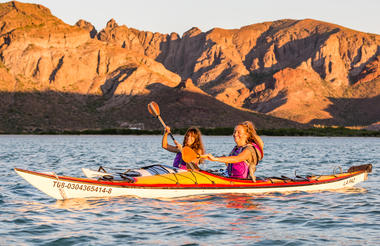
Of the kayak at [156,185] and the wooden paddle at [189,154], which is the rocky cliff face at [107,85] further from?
the wooden paddle at [189,154]

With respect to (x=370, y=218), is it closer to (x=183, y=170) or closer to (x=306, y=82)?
(x=183, y=170)

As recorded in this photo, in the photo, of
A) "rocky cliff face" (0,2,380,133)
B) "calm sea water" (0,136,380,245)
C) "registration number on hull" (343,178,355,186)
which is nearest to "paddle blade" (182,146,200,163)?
"calm sea water" (0,136,380,245)

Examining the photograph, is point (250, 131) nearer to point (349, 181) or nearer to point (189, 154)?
point (189, 154)

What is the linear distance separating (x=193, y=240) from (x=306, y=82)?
18134 centimetres

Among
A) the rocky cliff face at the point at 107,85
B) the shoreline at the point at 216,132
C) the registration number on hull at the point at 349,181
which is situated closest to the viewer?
the registration number on hull at the point at 349,181

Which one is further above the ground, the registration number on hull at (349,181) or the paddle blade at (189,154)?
the paddle blade at (189,154)

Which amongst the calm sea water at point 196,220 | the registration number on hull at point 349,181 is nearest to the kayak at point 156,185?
the calm sea water at point 196,220

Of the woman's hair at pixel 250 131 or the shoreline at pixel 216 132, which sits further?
the shoreline at pixel 216 132

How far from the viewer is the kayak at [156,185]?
12.6 meters

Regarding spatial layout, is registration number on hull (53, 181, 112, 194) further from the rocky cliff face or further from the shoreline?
the rocky cliff face

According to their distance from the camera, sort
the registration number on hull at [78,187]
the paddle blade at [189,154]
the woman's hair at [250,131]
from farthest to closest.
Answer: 1. the paddle blade at [189,154]
2. the woman's hair at [250,131]
3. the registration number on hull at [78,187]

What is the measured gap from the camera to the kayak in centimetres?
1260

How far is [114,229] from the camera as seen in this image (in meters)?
10.5

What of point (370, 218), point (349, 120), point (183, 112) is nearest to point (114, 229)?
point (370, 218)
